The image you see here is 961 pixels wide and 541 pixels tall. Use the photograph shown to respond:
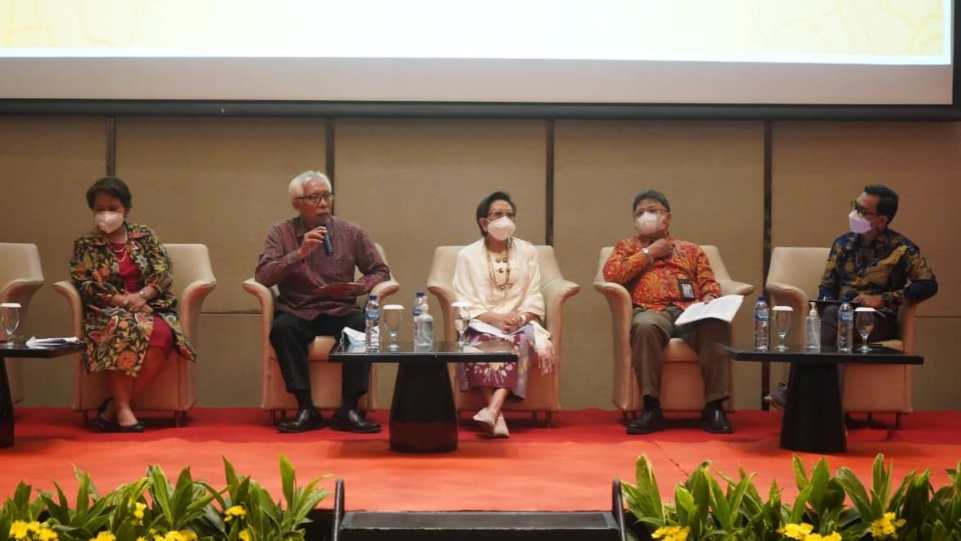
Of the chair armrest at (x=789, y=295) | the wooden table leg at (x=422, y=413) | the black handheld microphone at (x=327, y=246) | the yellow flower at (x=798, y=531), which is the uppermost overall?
the black handheld microphone at (x=327, y=246)

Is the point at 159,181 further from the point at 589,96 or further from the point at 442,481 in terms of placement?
the point at 442,481

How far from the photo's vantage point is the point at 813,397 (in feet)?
15.1

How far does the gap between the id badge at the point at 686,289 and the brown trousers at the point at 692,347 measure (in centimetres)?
20

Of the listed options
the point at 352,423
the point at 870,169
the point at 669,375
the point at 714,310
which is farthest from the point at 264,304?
the point at 870,169

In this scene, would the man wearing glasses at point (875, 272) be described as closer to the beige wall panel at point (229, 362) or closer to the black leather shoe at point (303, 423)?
the black leather shoe at point (303, 423)

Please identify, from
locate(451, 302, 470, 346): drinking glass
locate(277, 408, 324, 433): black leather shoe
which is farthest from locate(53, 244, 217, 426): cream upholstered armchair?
locate(451, 302, 470, 346): drinking glass

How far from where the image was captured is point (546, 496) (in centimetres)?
363

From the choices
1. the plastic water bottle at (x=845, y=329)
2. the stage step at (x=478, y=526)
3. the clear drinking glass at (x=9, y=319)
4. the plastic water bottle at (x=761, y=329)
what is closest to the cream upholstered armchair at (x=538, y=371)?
the plastic water bottle at (x=761, y=329)

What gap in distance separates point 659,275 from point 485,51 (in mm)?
1477

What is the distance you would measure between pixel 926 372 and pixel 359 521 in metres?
4.00

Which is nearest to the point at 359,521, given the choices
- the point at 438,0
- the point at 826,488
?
the point at 826,488

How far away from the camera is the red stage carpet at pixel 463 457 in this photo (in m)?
3.70

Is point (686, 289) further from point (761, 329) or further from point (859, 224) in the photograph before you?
point (859, 224)

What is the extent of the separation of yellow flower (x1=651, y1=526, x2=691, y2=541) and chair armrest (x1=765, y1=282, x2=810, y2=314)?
264cm
